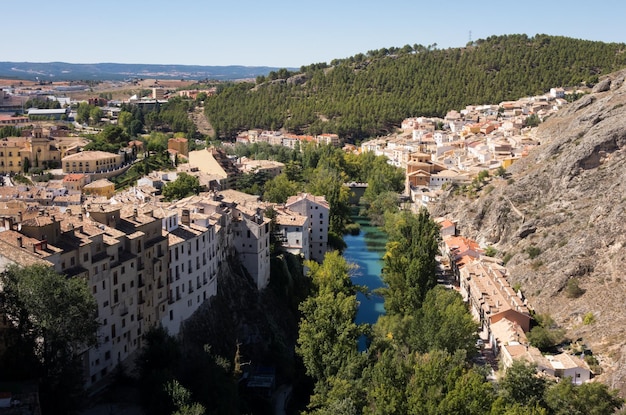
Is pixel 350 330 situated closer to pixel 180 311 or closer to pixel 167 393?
pixel 180 311

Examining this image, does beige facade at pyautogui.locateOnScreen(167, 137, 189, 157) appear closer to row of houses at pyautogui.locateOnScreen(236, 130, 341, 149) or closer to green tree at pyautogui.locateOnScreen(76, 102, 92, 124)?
row of houses at pyautogui.locateOnScreen(236, 130, 341, 149)

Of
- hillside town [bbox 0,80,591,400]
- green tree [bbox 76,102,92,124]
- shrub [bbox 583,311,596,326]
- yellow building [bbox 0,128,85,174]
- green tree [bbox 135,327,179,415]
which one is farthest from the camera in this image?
green tree [bbox 76,102,92,124]

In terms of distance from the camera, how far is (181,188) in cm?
4156

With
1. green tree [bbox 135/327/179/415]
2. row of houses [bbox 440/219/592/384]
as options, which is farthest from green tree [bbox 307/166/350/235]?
green tree [bbox 135/327/179/415]

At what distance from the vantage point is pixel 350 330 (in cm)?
2667

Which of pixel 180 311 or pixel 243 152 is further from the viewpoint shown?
pixel 243 152

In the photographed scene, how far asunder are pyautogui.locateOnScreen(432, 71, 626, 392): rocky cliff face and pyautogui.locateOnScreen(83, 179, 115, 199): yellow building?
75.6 feet

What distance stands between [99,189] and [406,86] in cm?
7492

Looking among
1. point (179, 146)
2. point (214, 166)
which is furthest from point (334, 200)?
point (179, 146)

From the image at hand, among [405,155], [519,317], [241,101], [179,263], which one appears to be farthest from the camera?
[241,101]

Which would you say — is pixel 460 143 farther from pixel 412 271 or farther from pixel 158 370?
pixel 158 370

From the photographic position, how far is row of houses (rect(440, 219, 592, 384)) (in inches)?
1074

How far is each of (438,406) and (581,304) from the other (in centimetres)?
1467

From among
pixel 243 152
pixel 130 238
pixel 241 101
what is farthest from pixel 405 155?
pixel 130 238
